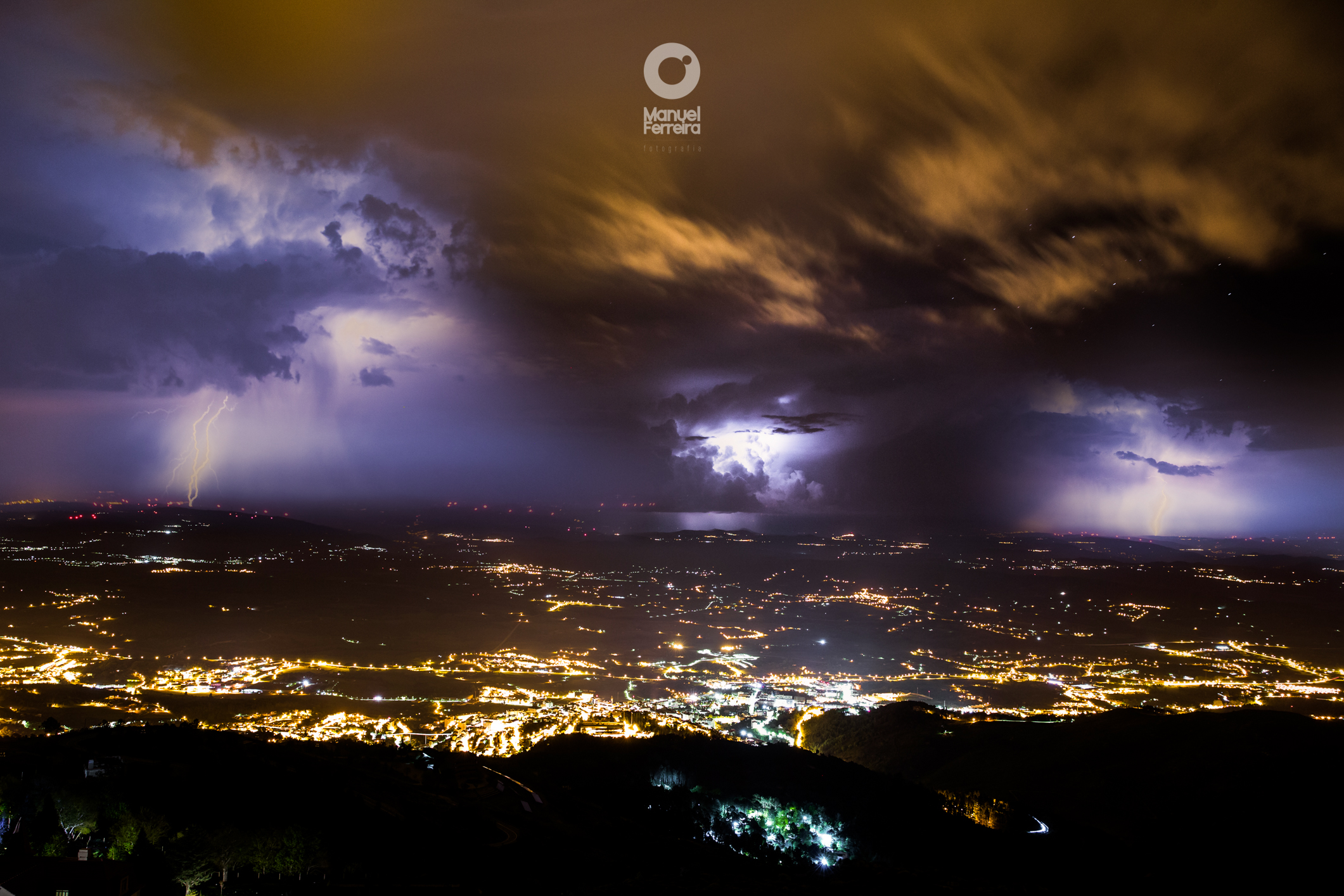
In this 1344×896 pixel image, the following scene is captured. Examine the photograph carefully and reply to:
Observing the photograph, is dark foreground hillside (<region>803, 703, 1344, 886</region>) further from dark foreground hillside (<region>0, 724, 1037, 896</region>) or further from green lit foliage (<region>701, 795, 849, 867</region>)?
green lit foliage (<region>701, 795, 849, 867</region>)

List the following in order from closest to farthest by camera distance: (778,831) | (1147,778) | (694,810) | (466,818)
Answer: (466,818)
(778,831)
(694,810)
(1147,778)

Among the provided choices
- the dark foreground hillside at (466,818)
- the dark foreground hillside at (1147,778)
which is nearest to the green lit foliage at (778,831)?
the dark foreground hillside at (466,818)

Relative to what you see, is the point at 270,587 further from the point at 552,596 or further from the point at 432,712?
the point at 432,712

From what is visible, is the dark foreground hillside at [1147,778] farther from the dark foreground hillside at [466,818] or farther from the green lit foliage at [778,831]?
the green lit foliage at [778,831]

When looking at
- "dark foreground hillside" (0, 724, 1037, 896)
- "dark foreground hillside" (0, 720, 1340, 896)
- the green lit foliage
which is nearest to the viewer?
"dark foreground hillside" (0, 724, 1037, 896)

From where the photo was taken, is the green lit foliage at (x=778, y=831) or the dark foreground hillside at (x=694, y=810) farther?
the green lit foliage at (x=778, y=831)

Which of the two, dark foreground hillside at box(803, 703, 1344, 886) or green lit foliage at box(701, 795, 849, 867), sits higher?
green lit foliage at box(701, 795, 849, 867)

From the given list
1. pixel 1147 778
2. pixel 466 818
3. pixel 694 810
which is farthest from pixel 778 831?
pixel 1147 778

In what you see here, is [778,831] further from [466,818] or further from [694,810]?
[466,818]

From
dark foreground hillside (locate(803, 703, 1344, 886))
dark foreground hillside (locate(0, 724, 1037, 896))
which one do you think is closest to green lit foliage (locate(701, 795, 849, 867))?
dark foreground hillside (locate(0, 724, 1037, 896))

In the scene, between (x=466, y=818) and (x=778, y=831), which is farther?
(x=778, y=831)

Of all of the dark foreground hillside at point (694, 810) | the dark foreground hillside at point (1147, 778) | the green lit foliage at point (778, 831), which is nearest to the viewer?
the dark foreground hillside at point (694, 810)
